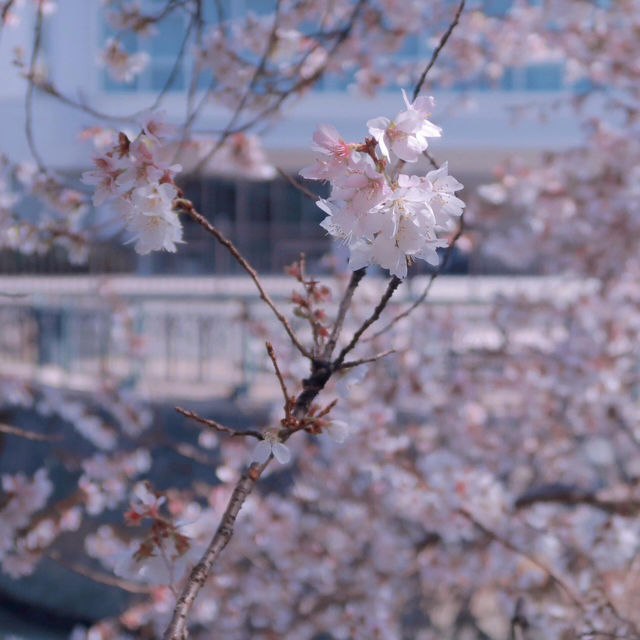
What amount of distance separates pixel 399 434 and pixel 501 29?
2.97 m

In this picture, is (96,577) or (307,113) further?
(307,113)

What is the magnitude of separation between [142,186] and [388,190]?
0.41 m

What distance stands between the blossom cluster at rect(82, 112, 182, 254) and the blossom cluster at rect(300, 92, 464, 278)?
0.86ft

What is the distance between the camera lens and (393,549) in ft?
12.5

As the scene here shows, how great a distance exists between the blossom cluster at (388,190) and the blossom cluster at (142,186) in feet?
0.86

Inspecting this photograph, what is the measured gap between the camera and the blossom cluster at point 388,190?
3.13ft

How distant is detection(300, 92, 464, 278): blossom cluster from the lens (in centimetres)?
95

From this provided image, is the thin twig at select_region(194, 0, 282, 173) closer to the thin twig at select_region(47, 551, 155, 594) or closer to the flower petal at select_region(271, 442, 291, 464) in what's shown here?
the flower petal at select_region(271, 442, 291, 464)

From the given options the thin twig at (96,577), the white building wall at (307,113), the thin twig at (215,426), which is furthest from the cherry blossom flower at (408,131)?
the white building wall at (307,113)

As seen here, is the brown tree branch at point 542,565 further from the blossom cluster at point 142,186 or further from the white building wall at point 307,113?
the white building wall at point 307,113

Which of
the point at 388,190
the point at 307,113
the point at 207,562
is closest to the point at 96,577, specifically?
the point at 207,562

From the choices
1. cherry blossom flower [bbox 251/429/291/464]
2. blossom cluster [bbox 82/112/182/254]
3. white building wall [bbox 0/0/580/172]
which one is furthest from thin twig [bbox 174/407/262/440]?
white building wall [bbox 0/0/580/172]

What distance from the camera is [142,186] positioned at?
3.70 ft

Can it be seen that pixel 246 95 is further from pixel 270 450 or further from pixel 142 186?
pixel 270 450
